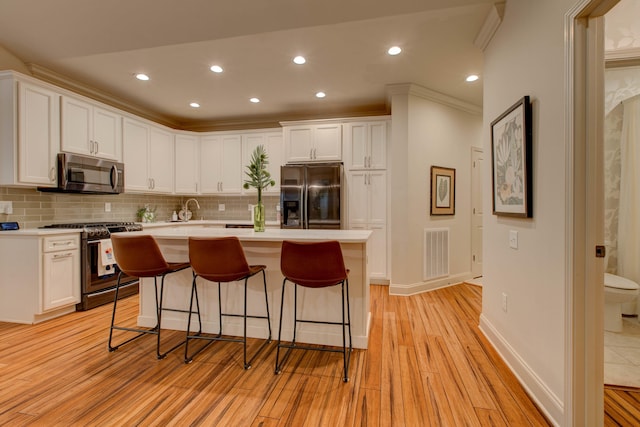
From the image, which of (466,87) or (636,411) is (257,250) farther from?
(466,87)

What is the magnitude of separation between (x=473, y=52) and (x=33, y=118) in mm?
4619

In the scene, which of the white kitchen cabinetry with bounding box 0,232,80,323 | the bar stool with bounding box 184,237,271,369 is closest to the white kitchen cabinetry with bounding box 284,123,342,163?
Answer: the bar stool with bounding box 184,237,271,369

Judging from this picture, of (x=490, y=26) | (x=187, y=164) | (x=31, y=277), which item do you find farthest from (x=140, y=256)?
(x=490, y=26)

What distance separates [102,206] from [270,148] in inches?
103

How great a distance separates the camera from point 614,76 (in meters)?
2.97

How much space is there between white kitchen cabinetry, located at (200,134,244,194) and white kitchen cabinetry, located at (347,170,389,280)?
6.79 ft

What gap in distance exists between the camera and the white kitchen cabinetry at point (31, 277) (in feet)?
9.47

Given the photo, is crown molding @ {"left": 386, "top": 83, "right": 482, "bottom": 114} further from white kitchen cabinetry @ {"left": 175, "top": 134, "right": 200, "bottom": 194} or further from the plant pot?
white kitchen cabinetry @ {"left": 175, "top": 134, "right": 200, "bottom": 194}

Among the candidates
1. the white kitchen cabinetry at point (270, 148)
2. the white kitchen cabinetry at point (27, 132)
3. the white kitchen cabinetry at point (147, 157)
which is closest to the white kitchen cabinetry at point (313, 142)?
the white kitchen cabinetry at point (270, 148)

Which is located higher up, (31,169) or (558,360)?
(31,169)

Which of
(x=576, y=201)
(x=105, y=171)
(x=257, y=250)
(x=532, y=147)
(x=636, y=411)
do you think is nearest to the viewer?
(x=576, y=201)

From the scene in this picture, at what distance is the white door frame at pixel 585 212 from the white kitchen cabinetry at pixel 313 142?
3.21 metres

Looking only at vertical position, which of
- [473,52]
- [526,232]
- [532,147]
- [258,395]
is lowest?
[258,395]

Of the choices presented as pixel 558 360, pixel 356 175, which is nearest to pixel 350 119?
pixel 356 175
